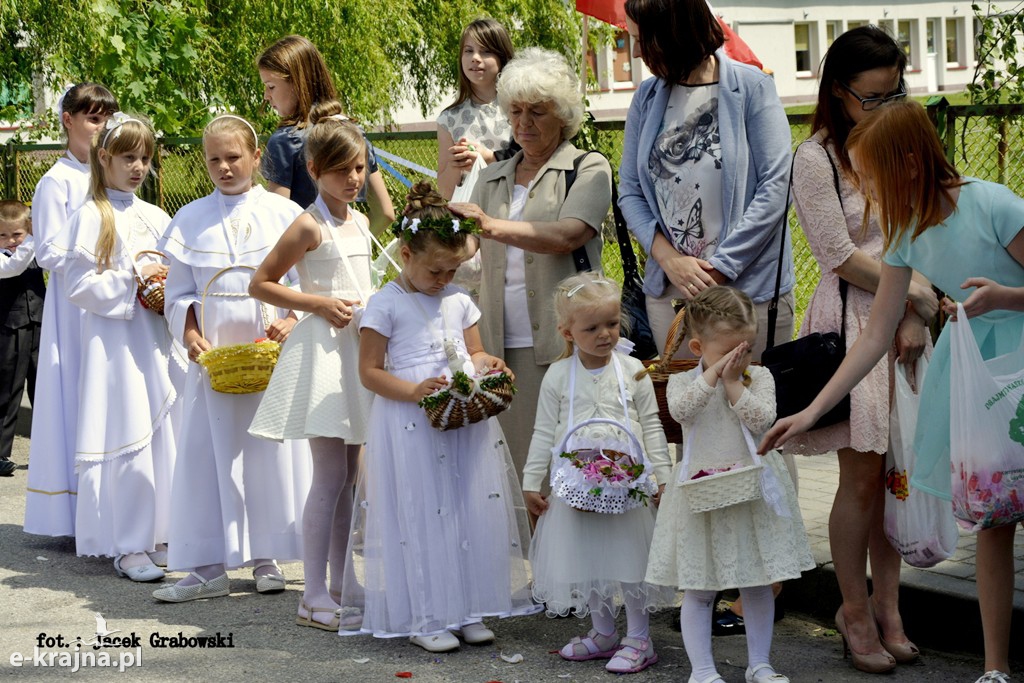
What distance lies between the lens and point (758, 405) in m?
4.29

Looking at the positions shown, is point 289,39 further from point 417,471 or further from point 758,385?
point 758,385

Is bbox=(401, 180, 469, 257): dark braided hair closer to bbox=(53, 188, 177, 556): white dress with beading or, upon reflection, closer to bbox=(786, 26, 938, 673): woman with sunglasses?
bbox=(786, 26, 938, 673): woman with sunglasses

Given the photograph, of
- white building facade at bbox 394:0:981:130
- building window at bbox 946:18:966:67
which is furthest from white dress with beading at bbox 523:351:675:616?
building window at bbox 946:18:966:67

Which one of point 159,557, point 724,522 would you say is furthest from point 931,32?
point 724,522

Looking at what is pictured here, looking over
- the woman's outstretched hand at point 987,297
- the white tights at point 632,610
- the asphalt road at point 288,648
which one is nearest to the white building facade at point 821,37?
the asphalt road at point 288,648

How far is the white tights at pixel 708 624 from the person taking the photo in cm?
438

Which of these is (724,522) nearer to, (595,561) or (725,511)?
(725,511)

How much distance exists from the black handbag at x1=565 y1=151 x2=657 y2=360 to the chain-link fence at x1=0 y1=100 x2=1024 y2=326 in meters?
0.26

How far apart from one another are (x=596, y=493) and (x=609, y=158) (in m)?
4.32

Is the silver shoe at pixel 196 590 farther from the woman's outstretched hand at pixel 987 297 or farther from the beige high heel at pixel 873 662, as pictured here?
the woman's outstretched hand at pixel 987 297

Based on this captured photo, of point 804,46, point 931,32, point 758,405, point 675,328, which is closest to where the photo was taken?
point 758,405

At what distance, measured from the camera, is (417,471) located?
4.96 metres

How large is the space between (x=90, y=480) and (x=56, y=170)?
165cm

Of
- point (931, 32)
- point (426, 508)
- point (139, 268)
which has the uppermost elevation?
point (931, 32)
